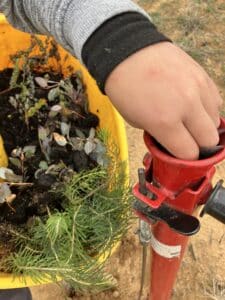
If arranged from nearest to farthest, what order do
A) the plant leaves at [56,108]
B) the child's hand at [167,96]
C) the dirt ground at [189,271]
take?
the child's hand at [167,96] < the plant leaves at [56,108] < the dirt ground at [189,271]

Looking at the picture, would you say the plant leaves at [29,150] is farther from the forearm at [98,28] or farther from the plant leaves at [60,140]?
the forearm at [98,28]

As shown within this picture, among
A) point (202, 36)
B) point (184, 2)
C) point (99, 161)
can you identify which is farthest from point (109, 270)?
point (184, 2)

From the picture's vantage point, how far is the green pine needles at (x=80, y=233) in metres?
0.97

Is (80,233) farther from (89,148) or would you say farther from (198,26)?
(198,26)

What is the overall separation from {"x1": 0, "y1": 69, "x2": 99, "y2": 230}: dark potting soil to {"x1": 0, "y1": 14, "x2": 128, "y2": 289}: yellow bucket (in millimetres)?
26

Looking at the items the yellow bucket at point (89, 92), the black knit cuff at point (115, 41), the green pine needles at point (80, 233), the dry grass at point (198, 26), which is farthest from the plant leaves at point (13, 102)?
the dry grass at point (198, 26)

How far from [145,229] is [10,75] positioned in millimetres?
610

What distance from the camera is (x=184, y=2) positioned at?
230 centimetres

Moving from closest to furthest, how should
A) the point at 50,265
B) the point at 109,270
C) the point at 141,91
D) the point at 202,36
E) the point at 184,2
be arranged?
the point at 141,91, the point at 50,265, the point at 109,270, the point at 202,36, the point at 184,2

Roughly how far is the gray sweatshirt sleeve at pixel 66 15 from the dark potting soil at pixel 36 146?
37cm

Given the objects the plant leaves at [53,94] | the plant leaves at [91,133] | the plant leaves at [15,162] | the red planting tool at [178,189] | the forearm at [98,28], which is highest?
the forearm at [98,28]

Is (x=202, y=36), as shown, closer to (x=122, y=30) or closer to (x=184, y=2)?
(x=184, y=2)

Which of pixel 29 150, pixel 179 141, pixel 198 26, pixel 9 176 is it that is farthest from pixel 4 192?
pixel 198 26

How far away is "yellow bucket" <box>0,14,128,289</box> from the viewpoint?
3.52 ft
